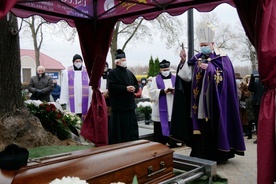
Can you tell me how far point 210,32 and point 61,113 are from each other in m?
3.32

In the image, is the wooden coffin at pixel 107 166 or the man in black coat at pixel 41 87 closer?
the wooden coffin at pixel 107 166

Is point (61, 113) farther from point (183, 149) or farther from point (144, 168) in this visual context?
point (144, 168)

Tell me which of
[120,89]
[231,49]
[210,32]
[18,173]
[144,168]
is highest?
[231,49]

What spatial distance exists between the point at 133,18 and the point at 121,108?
1.61 meters

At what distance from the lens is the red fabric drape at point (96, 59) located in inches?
207

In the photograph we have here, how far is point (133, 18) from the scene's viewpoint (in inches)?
204

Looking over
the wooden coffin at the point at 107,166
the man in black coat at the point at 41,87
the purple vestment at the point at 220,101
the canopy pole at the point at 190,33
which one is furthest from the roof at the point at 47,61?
the wooden coffin at the point at 107,166

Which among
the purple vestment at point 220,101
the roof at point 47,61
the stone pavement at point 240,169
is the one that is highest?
the roof at point 47,61

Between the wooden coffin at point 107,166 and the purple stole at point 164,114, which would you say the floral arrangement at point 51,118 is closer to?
the purple stole at point 164,114

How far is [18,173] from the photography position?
7.46ft

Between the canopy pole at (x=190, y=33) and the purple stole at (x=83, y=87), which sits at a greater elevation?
the canopy pole at (x=190, y=33)

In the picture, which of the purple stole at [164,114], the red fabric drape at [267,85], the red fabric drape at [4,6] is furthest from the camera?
the purple stole at [164,114]

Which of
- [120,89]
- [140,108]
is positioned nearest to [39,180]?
[120,89]

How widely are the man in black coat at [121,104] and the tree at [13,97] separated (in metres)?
1.28
